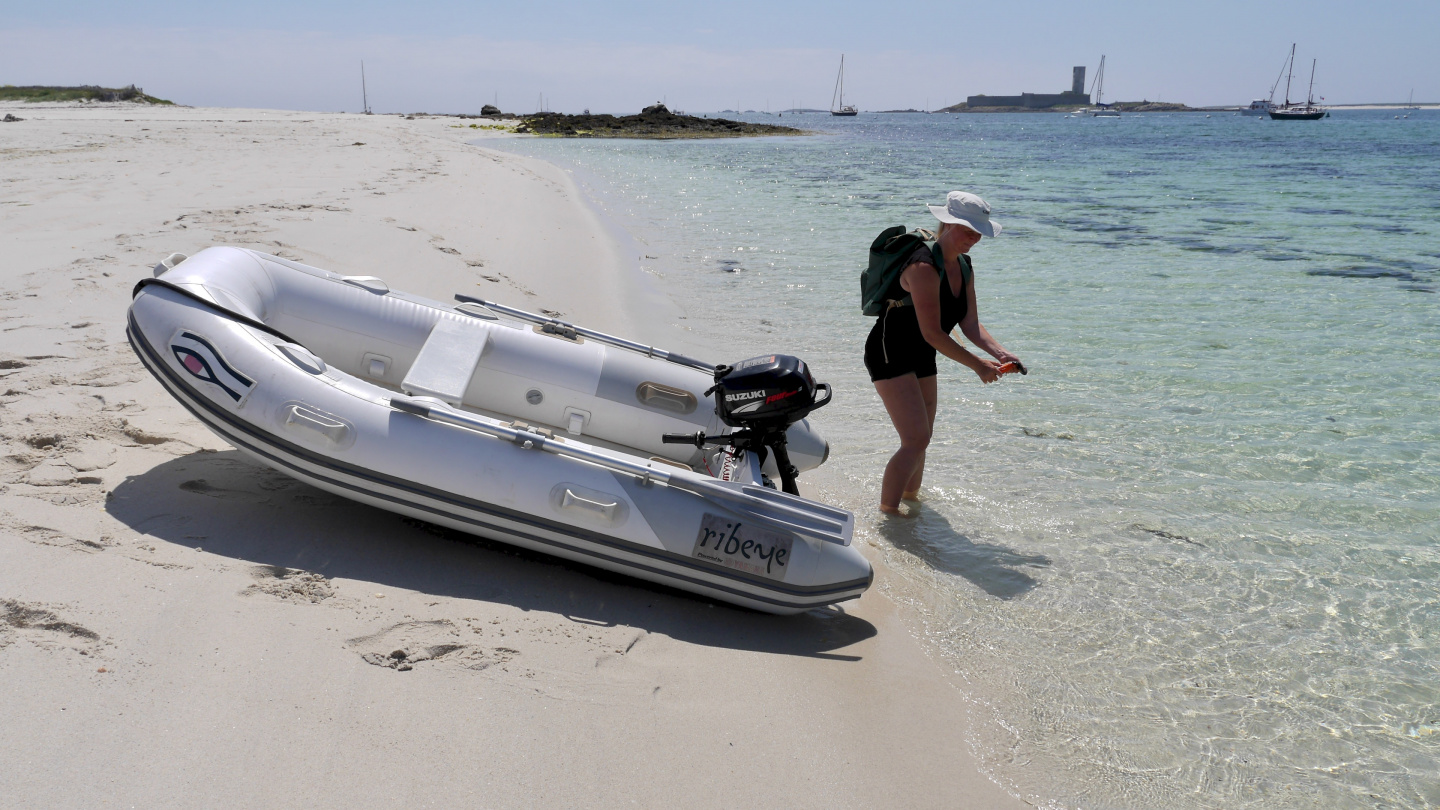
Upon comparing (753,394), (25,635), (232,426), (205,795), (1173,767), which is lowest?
(1173,767)

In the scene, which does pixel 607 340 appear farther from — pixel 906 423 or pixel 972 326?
pixel 972 326

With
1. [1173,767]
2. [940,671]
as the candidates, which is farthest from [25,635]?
[1173,767]

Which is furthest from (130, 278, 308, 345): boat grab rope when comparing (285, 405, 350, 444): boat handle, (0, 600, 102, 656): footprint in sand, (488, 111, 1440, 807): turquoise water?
(488, 111, 1440, 807): turquoise water

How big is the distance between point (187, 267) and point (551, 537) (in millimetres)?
1928

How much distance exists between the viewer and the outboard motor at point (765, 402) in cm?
308

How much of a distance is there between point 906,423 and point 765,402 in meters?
0.90

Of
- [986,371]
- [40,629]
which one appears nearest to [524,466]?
[40,629]

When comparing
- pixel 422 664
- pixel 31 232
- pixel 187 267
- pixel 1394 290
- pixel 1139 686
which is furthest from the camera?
pixel 1394 290

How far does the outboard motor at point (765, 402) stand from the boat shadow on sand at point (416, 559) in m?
0.57

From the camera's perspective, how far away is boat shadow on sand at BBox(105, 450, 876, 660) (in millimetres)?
2924

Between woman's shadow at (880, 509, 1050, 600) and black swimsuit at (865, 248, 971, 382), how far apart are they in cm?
70

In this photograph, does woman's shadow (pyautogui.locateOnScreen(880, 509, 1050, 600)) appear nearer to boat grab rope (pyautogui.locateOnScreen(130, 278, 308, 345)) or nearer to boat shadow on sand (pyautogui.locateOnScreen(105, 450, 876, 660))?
boat shadow on sand (pyautogui.locateOnScreen(105, 450, 876, 660))

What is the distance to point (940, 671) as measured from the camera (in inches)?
113

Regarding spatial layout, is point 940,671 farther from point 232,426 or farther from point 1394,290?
point 1394,290
